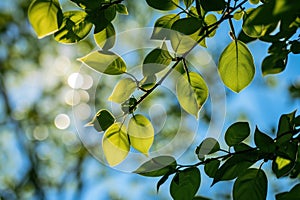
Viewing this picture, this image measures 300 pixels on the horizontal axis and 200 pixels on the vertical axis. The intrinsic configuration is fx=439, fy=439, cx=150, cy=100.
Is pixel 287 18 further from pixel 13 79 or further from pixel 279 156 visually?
pixel 13 79

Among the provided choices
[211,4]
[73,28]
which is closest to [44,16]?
[73,28]

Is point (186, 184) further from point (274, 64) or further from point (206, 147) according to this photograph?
point (274, 64)

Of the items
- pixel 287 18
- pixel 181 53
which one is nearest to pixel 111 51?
pixel 181 53

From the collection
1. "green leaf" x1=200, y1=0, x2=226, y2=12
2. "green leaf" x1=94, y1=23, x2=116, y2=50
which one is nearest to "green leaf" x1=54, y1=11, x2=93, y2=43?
"green leaf" x1=94, y1=23, x2=116, y2=50

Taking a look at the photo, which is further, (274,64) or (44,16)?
(274,64)

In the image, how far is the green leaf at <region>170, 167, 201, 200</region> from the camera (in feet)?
1.62

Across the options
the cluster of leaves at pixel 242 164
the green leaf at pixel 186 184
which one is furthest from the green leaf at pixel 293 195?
the green leaf at pixel 186 184

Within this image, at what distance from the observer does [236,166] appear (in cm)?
49

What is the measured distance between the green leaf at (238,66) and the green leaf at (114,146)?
0.47 ft

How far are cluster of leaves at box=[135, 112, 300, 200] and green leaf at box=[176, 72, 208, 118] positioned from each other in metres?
0.05

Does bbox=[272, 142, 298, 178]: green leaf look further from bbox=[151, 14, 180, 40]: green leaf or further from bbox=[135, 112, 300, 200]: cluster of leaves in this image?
bbox=[151, 14, 180, 40]: green leaf

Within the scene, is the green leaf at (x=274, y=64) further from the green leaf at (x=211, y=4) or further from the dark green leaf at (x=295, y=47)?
the green leaf at (x=211, y=4)

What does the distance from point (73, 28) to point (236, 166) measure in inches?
9.5

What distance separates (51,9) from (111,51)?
0.34 ft
